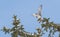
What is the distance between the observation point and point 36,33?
1825 centimetres

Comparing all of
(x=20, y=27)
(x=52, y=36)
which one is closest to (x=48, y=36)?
(x=52, y=36)

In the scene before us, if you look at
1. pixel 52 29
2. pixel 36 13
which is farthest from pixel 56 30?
pixel 36 13

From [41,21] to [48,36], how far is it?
0.76 metres

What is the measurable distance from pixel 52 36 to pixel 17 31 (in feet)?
5.13

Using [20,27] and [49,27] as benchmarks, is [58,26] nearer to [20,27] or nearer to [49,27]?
[49,27]

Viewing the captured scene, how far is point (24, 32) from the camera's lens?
18062 millimetres

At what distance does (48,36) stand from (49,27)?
1.37 ft

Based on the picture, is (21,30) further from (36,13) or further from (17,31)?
(36,13)

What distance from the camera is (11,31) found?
1753 cm

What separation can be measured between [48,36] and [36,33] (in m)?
0.78

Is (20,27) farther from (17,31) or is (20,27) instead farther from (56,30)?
(56,30)

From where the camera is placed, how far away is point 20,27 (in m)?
17.5

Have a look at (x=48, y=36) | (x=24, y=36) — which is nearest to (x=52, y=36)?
(x=48, y=36)

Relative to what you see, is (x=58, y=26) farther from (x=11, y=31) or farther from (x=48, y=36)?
(x=11, y=31)
